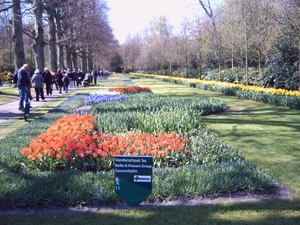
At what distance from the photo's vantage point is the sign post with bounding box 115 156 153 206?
3.79 metres

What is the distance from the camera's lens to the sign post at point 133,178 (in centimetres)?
379

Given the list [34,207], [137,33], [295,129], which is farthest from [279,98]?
[137,33]

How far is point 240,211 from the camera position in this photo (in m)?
3.90

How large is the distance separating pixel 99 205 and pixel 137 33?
96.8 meters

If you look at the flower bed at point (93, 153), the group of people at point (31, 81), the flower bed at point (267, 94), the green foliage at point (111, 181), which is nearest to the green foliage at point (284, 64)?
the flower bed at point (267, 94)

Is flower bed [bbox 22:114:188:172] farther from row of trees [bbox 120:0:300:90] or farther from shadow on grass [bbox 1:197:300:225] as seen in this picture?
row of trees [bbox 120:0:300:90]

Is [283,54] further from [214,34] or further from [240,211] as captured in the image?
[240,211]

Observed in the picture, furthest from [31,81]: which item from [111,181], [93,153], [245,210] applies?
[245,210]

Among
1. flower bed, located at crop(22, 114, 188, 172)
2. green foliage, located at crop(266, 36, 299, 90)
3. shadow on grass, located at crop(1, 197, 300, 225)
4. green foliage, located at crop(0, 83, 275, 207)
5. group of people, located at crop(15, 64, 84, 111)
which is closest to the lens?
shadow on grass, located at crop(1, 197, 300, 225)

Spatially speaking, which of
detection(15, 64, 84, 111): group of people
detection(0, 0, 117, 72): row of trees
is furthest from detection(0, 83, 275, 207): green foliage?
detection(0, 0, 117, 72): row of trees

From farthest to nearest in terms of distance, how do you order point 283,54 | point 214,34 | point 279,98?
point 214,34 < point 283,54 < point 279,98

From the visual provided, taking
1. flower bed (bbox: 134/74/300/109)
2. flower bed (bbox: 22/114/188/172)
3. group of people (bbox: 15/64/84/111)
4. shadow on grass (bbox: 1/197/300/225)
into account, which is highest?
group of people (bbox: 15/64/84/111)

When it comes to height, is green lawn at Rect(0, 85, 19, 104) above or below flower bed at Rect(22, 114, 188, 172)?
above

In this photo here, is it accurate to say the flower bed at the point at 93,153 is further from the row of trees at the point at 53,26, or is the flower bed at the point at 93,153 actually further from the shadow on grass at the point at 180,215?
the row of trees at the point at 53,26
